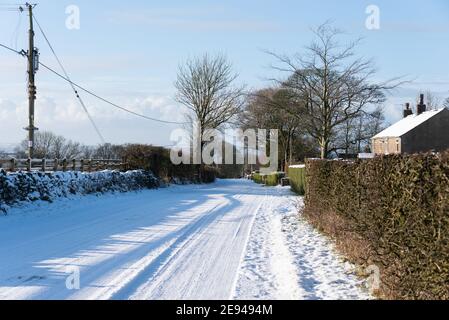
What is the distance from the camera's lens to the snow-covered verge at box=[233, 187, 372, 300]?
23.7 ft

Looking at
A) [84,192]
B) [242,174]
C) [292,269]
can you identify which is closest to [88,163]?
[84,192]

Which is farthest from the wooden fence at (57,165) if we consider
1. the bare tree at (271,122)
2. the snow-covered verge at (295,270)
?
the bare tree at (271,122)

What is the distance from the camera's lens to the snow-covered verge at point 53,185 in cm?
1686

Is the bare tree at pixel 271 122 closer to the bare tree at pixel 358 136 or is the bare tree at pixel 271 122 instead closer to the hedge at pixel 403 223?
the bare tree at pixel 358 136

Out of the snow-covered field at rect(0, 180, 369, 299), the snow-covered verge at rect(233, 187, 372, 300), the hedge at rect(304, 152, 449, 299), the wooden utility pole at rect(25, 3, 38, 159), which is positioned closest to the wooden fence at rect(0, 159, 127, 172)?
the wooden utility pole at rect(25, 3, 38, 159)

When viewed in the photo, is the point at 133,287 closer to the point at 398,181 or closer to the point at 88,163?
the point at 398,181

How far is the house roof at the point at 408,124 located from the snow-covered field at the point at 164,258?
40.5m

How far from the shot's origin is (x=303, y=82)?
110ft

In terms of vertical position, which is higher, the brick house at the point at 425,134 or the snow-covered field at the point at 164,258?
the brick house at the point at 425,134

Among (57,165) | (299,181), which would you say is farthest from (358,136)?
(57,165)

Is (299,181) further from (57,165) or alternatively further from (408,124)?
(408,124)

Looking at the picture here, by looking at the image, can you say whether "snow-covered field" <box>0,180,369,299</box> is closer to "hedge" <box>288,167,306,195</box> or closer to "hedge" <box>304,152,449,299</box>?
"hedge" <box>304,152,449,299</box>

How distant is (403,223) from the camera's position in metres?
6.67
